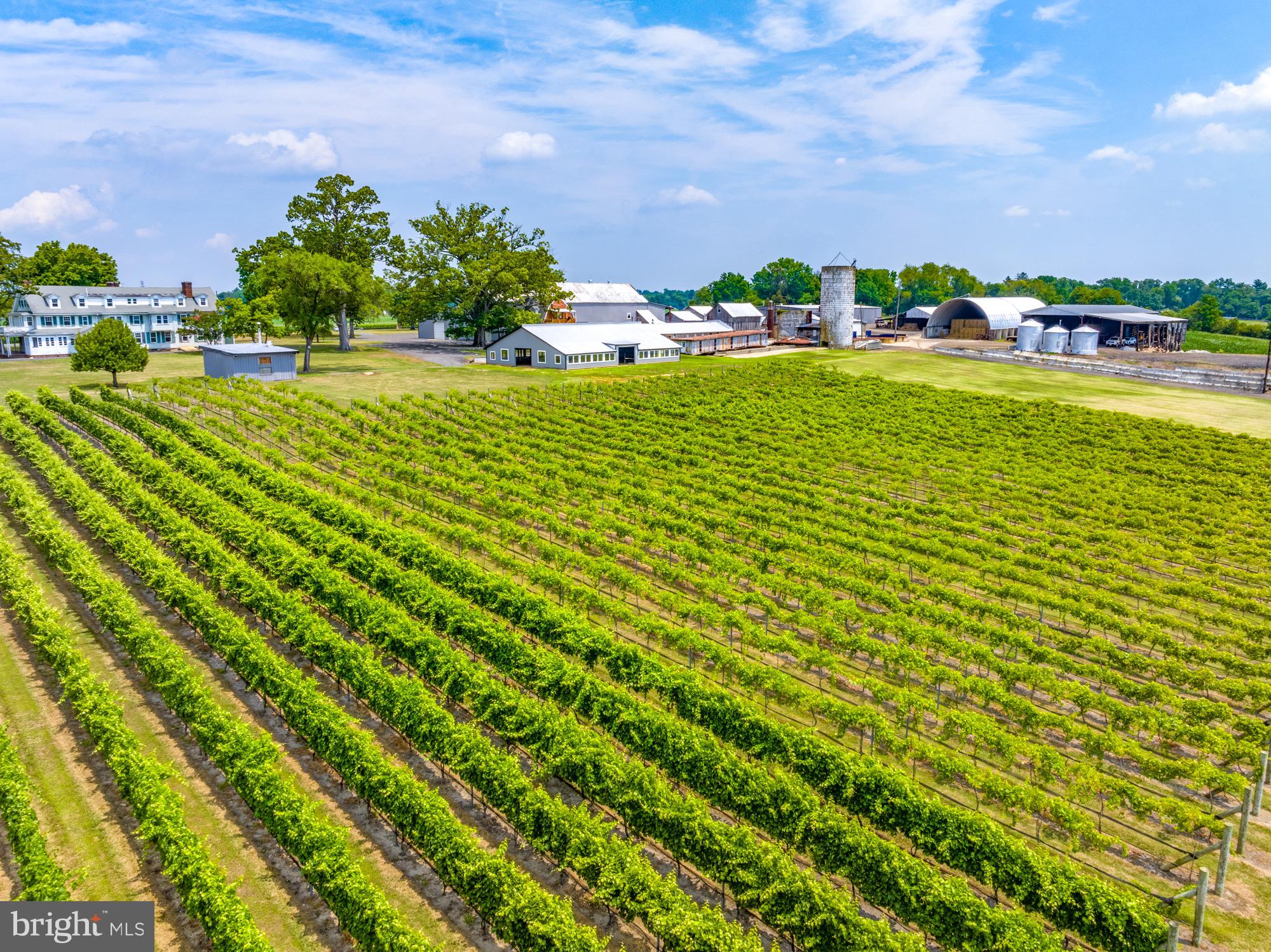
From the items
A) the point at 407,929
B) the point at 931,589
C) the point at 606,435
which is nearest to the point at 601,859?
the point at 407,929

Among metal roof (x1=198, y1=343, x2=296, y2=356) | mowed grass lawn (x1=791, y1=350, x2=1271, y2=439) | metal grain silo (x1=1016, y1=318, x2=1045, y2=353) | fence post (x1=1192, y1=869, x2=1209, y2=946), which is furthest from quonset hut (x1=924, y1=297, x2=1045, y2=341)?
fence post (x1=1192, y1=869, x2=1209, y2=946)

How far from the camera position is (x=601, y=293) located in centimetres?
13088

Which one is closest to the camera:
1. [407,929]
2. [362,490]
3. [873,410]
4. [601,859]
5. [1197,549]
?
[407,929]

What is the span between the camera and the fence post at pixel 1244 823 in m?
16.6

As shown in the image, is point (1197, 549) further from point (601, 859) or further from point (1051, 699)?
point (601, 859)

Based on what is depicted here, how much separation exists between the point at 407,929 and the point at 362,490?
1056 inches

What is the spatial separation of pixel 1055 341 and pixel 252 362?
9645 centimetres

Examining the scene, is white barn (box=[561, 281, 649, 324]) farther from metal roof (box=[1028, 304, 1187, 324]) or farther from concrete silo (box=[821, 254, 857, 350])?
metal roof (box=[1028, 304, 1187, 324])

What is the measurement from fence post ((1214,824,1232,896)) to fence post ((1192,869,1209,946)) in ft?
3.99

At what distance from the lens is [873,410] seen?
206 ft

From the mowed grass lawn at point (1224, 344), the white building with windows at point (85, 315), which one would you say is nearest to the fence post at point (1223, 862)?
the white building with windows at point (85, 315)

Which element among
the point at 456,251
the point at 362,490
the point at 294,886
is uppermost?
the point at 456,251

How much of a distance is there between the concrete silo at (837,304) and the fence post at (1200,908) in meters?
99.5

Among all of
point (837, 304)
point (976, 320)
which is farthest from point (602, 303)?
point (976, 320)
